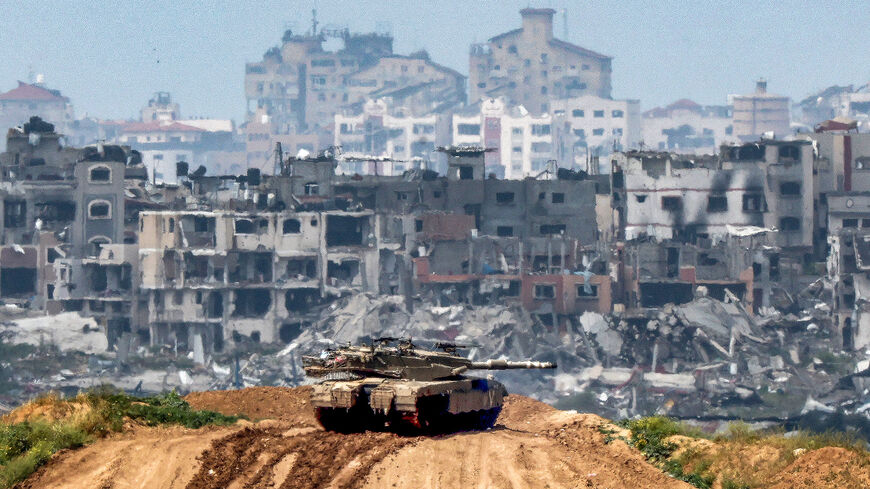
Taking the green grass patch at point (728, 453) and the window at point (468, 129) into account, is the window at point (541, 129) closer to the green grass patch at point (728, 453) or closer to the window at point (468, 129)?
the window at point (468, 129)

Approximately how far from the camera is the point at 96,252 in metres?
103

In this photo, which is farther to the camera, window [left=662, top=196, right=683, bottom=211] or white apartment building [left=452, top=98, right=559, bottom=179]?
white apartment building [left=452, top=98, right=559, bottom=179]

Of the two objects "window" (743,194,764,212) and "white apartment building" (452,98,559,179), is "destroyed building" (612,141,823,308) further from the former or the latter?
"white apartment building" (452,98,559,179)

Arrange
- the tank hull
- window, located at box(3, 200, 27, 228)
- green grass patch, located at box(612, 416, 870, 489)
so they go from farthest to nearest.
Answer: window, located at box(3, 200, 27, 228) → the tank hull → green grass patch, located at box(612, 416, 870, 489)

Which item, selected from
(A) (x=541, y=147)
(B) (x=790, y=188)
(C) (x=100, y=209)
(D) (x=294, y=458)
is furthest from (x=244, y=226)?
(A) (x=541, y=147)

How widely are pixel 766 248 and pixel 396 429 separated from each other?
72.8 m

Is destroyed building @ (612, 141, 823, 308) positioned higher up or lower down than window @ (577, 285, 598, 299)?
higher up

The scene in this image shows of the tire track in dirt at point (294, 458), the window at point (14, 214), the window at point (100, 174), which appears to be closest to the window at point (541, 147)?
the window at point (100, 174)

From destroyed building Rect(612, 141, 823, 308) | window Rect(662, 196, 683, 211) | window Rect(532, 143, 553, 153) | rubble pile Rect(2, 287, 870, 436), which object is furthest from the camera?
window Rect(532, 143, 553, 153)

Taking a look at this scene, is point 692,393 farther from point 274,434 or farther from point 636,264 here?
point 274,434

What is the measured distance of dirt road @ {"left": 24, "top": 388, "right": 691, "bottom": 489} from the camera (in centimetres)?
2395

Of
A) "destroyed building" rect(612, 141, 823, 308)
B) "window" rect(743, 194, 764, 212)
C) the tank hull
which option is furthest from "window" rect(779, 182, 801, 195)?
the tank hull

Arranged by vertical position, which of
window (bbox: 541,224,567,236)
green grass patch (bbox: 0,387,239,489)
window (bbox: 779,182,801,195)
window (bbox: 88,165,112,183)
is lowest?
green grass patch (bbox: 0,387,239,489)

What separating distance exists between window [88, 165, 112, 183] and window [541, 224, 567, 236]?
98.7 ft
